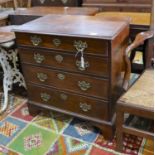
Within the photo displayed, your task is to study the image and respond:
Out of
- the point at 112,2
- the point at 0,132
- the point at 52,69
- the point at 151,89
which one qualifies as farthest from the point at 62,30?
the point at 112,2

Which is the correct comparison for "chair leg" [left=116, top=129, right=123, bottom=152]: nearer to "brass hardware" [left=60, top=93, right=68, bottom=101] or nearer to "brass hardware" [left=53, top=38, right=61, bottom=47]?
"brass hardware" [left=60, top=93, right=68, bottom=101]

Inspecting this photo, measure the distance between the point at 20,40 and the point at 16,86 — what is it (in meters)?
0.90

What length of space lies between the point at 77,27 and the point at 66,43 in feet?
0.43

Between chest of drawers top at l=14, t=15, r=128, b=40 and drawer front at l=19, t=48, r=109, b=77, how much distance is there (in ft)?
0.45

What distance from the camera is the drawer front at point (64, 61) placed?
52.9 inches

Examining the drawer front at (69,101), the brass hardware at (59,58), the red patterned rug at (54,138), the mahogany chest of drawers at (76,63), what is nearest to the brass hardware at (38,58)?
the mahogany chest of drawers at (76,63)

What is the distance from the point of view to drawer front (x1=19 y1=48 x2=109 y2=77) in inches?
52.9

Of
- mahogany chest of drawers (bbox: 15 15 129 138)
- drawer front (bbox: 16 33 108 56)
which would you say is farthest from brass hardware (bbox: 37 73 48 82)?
drawer front (bbox: 16 33 108 56)

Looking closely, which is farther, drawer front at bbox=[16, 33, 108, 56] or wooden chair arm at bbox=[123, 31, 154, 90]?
wooden chair arm at bbox=[123, 31, 154, 90]

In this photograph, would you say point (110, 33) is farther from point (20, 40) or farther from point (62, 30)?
point (20, 40)

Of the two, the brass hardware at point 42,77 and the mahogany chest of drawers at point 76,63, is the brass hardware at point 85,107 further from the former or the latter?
the brass hardware at point 42,77

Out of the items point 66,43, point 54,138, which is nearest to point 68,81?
point 66,43

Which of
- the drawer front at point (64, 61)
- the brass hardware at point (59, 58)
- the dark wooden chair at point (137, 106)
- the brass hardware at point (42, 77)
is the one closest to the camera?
the dark wooden chair at point (137, 106)

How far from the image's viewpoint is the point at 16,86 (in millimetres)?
2330
